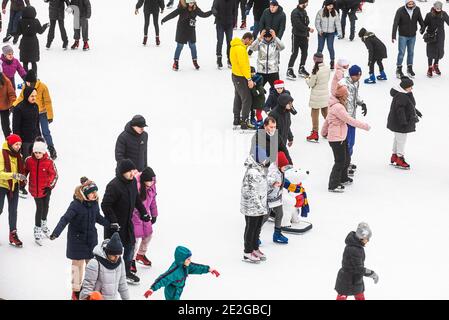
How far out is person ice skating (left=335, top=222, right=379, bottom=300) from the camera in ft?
30.6

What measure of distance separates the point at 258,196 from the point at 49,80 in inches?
333

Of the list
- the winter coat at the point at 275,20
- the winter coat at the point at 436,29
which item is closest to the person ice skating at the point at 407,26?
the winter coat at the point at 436,29

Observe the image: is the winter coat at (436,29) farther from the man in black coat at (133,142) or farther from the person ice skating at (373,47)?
the man in black coat at (133,142)

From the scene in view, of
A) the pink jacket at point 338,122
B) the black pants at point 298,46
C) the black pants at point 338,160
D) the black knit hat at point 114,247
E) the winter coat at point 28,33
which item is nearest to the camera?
the black knit hat at point 114,247

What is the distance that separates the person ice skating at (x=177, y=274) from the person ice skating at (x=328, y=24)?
10.2m

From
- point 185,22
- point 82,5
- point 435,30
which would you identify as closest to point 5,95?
point 185,22

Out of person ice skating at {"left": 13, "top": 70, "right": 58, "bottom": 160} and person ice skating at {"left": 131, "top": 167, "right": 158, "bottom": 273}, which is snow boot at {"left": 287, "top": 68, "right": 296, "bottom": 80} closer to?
person ice skating at {"left": 13, "top": 70, "right": 58, "bottom": 160}

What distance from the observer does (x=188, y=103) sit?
55.8 ft

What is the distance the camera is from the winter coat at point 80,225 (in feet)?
32.5

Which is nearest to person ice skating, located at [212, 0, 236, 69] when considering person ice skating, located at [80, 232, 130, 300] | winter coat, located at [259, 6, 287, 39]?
winter coat, located at [259, 6, 287, 39]

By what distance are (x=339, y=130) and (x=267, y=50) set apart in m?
3.45

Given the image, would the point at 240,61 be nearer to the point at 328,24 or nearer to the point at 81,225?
the point at 328,24

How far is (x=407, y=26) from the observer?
1839cm
